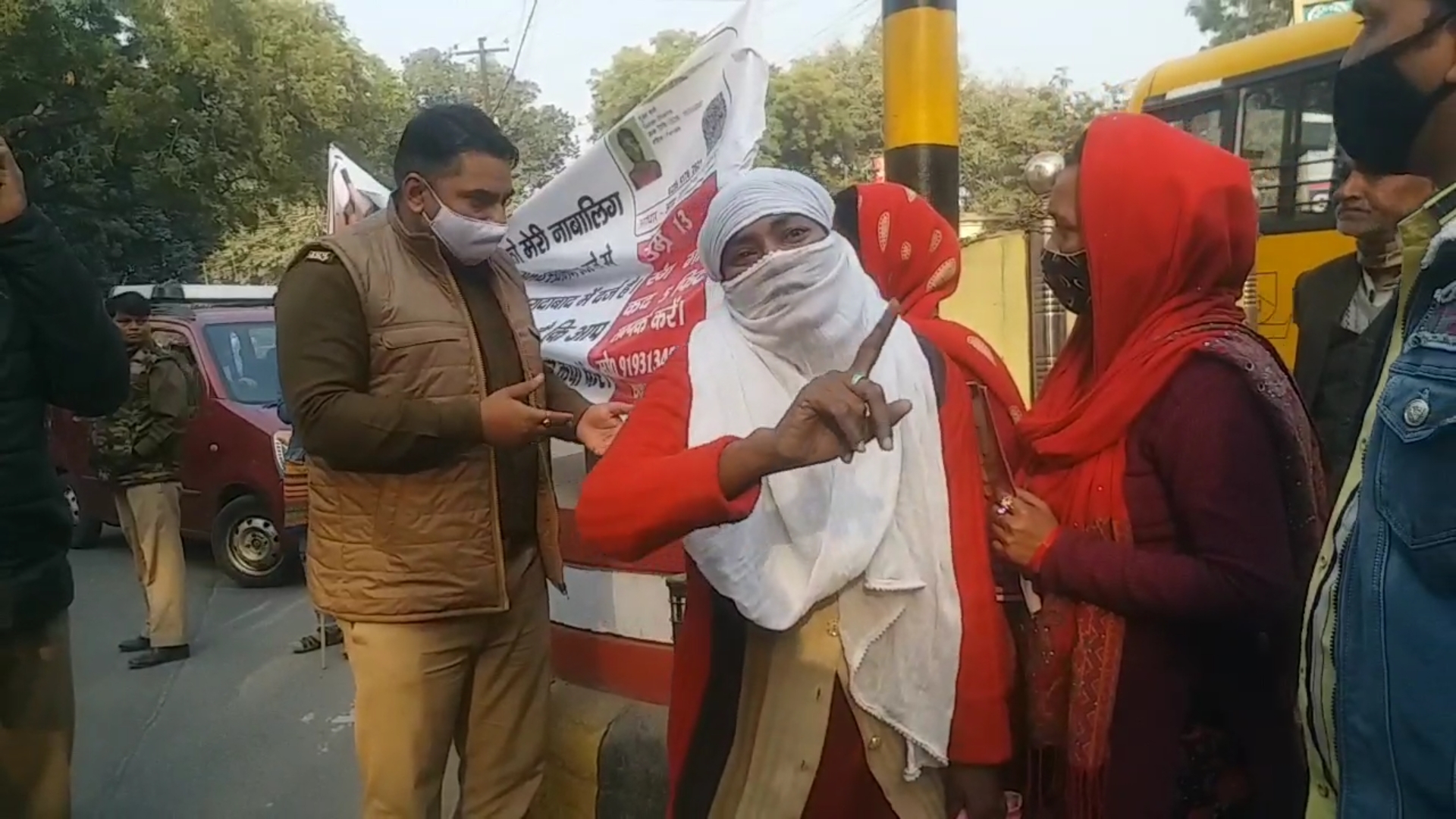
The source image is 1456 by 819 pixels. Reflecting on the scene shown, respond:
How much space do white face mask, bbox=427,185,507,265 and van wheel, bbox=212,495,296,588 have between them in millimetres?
5842

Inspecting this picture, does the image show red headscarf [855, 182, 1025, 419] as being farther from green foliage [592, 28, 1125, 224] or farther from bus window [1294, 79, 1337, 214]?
green foliage [592, 28, 1125, 224]

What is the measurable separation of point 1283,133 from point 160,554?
870cm

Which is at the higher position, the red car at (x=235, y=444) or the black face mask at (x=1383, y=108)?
the black face mask at (x=1383, y=108)

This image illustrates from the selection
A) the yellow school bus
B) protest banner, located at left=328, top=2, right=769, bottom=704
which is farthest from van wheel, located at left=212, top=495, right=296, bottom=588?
the yellow school bus

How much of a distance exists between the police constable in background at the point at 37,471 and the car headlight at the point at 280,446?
492 cm

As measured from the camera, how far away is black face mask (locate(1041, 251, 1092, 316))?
74.7 inches

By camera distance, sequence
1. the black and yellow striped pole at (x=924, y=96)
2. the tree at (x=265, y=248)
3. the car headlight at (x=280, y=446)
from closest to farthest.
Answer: the black and yellow striped pole at (x=924, y=96) < the car headlight at (x=280, y=446) < the tree at (x=265, y=248)

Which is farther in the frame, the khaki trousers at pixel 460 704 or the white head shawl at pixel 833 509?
the khaki trousers at pixel 460 704

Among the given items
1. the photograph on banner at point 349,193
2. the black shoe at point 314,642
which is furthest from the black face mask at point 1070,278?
the black shoe at point 314,642

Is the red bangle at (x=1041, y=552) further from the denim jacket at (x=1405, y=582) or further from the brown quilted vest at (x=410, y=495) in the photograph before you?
the brown quilted vest at (x=410, y=495)

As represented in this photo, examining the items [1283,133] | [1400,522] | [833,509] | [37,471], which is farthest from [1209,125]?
[1400,522]

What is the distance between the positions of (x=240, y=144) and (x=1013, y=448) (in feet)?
65.2

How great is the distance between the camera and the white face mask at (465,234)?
8.45 feet

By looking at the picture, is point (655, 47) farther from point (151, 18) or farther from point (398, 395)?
point (398, 395)
